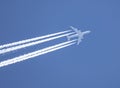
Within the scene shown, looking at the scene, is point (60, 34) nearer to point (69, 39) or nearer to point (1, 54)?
point (69, 39)

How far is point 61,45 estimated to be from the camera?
1556cm

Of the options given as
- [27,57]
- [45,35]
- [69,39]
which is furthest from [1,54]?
[69,39]

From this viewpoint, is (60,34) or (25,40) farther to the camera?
(60,34)

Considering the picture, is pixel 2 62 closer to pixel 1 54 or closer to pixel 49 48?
pixel 1 54

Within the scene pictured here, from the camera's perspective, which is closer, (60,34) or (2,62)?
(2,62)

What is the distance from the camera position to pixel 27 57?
14258 millimetres

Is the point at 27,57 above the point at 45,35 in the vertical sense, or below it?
below

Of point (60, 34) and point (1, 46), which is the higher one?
point (60, 34)

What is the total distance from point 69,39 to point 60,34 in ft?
2.46

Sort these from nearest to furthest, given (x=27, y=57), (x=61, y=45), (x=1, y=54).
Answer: (x=1, y=54), (x=27, y=57), (x=61, y=45)

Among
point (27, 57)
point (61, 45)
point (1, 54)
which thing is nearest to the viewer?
point (1, 54)

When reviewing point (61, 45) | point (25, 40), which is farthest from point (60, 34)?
point (25, 40)

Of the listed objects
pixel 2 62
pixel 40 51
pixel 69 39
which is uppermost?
pixel 69 39

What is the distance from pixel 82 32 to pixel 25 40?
3.16 meters
